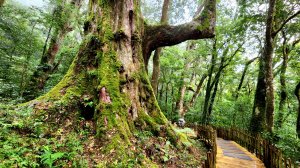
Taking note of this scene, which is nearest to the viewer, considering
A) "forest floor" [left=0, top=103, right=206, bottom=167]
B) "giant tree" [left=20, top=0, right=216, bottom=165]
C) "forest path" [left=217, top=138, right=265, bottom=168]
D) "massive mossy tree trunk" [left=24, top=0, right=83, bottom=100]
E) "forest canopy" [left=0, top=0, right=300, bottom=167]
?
"forest floor" [left=0, top=103, right=206, bottom=167]

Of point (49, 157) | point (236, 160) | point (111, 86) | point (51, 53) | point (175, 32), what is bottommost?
point (236, 160)

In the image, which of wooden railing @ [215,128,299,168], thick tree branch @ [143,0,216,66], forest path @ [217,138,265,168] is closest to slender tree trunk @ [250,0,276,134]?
wooden railing @ [215,128,299,168]

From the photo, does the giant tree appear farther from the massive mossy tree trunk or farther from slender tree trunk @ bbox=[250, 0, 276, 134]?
slender tree trunk @ bbox=[250, 0, 276, 134]

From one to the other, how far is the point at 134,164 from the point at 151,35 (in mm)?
5224

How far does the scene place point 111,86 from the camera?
5.38 metres

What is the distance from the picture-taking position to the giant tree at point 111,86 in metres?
4.86

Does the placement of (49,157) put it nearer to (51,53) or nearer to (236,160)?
(236,160)

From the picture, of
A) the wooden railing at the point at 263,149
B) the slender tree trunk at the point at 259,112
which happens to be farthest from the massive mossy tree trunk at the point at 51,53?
the slender tree trunk at the point at 259,112

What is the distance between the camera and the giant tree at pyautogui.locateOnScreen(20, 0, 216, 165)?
4.86 meters

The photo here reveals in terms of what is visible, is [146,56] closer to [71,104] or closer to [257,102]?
[71,104]

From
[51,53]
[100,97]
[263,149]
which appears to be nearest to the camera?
[100,97]

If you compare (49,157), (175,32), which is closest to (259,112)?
(175,32)

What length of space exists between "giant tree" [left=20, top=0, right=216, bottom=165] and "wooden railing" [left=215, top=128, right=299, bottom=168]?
280cm

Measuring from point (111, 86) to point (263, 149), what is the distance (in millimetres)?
5833
